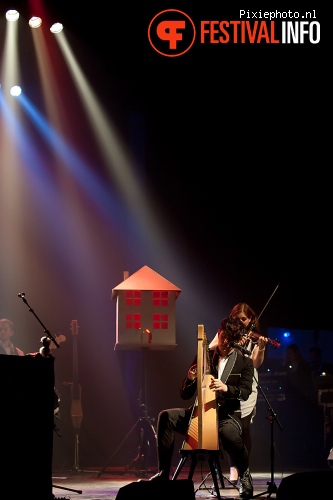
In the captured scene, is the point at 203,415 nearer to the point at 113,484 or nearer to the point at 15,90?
the point at 113,484

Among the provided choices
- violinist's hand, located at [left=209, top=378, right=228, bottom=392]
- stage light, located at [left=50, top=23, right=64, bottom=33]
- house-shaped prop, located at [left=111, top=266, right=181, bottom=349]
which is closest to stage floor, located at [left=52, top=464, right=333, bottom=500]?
violinist's hand, located at [left=209, top=378, right=228, bottom=392]

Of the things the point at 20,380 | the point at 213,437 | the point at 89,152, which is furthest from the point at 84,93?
the point at 20,380

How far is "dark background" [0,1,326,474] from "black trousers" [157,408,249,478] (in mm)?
4237

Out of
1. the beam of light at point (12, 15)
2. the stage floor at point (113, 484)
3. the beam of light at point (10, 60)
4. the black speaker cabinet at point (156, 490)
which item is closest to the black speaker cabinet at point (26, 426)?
the black speaker cabinet at point (156, 490)

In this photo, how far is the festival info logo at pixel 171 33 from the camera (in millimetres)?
11188

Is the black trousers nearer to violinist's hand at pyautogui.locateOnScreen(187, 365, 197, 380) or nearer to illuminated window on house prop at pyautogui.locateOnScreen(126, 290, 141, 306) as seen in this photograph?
violinist's hand at pyautogui.locateOnScreen(187, 365, 197, 380)

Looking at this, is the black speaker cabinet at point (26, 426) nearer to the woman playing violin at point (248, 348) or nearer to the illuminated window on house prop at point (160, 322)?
the woman playing violin at point (248, 348)

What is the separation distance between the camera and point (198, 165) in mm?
12078

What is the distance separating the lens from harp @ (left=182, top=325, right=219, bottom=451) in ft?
21.5

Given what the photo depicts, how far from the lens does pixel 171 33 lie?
11266mm

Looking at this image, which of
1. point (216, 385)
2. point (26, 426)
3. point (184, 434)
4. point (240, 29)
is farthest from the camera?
point (240, 29)

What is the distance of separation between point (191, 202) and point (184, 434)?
552 cm

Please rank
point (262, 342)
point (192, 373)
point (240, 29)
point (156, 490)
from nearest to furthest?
point (156, 490) → point (192, 373) → point (262, 342) → point (240, 29)

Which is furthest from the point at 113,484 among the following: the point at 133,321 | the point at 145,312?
the point at 145,312
